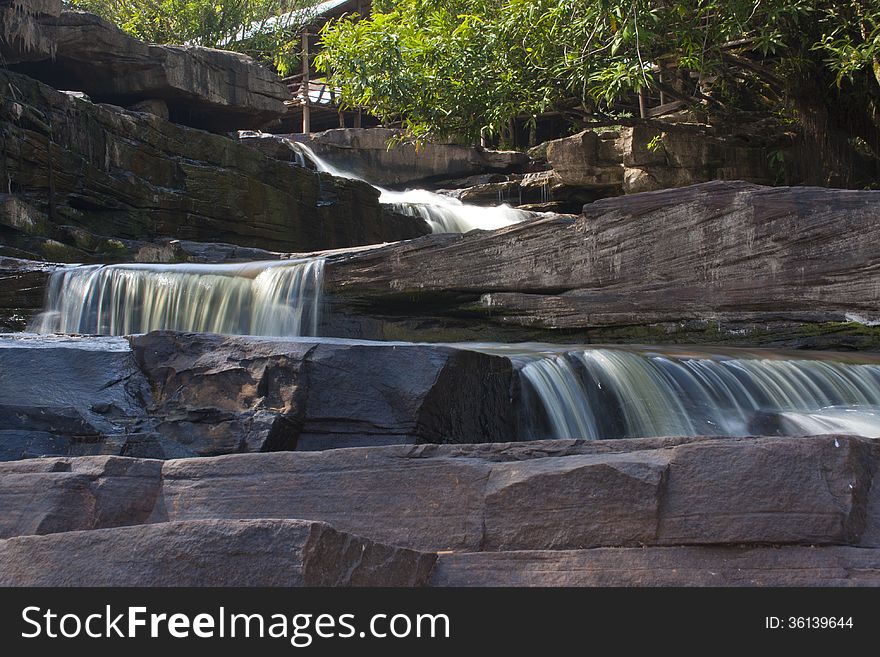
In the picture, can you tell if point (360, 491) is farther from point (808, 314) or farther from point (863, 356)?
point (808, 314)

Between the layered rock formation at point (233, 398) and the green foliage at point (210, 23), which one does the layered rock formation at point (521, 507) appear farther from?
the green foliage at point (210, 23)

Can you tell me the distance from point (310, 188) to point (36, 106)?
15.6ft

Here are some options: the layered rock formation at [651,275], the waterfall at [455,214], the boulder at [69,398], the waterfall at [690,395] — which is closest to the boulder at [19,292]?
the layered rock formation at [651,275]

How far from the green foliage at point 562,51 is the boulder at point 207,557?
386 inches

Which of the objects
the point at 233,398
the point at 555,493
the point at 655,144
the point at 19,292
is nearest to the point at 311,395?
the point at 233,398

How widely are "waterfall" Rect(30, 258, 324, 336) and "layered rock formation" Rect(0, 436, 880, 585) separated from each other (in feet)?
19.4

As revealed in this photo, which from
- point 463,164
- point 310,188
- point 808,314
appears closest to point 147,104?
point 310,188

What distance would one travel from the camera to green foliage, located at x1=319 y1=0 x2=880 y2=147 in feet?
40.3

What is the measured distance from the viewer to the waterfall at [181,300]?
32.2 feet

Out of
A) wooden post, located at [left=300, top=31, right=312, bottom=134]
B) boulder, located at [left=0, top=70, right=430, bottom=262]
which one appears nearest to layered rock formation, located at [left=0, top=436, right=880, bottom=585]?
boulder, located at [left=0, top=70, right=430, bottom=262]

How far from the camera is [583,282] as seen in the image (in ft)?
32.9

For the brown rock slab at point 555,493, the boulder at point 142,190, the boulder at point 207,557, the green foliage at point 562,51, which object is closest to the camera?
the boulder at point 207,557

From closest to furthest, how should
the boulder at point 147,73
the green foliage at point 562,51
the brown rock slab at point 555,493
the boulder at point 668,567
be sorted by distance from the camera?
the boulder at point 668,567 → the brown rock slab at point 555,493 → the green foliage at point 562,51 → the boulder at point 147,73

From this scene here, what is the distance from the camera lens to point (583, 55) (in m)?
12.9
